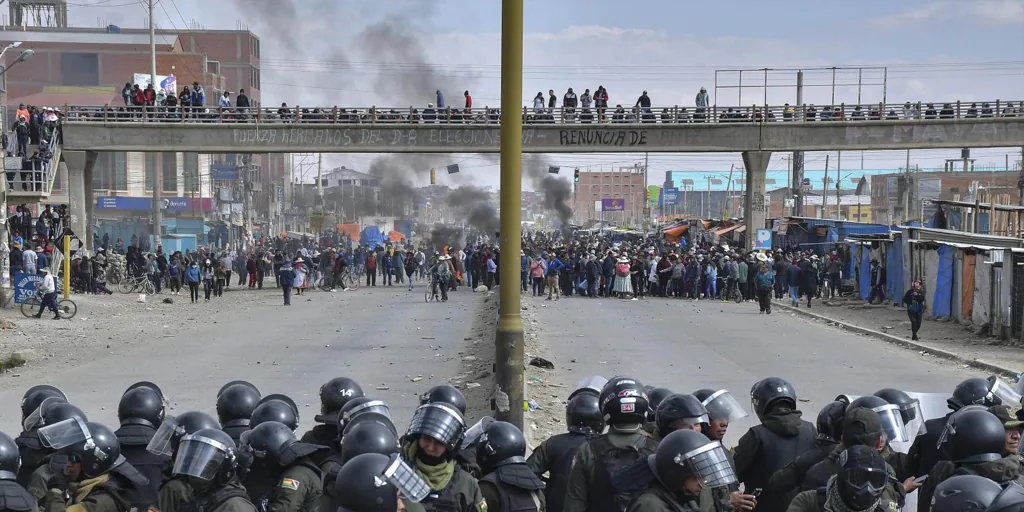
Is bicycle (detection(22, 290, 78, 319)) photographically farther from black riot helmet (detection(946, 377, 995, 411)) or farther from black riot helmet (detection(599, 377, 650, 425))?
black riot helmet (detection(946, 377, 995, 411))

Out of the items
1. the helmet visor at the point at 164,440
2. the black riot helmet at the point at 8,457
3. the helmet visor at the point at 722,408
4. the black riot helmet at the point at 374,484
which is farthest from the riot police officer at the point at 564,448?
the black riot helmet at the point at 8,457

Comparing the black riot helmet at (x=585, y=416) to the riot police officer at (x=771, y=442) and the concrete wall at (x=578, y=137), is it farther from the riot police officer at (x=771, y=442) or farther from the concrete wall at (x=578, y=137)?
the concrete wall at (x=578, y=137)

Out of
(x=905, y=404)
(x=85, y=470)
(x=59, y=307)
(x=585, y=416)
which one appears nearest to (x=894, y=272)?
(x=59, y=307)

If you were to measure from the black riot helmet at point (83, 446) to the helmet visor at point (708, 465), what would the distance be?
295cm

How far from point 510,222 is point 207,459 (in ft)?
16.3

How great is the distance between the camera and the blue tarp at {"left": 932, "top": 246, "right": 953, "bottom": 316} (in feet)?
83.7

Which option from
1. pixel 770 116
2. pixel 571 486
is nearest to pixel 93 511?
pixel 571 486

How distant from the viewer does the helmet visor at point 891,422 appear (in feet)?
19.0

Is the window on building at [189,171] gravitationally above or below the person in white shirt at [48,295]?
above

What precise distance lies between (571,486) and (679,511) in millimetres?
921

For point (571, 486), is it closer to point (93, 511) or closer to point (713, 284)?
point (93, 511)

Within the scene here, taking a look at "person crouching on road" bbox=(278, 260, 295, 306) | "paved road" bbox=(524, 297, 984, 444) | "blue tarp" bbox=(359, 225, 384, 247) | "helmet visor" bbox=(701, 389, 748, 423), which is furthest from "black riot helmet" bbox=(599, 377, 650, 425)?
"blue tarp" bbox=(359, 225, 384, 247)

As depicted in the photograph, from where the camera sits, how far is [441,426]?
15.6ft

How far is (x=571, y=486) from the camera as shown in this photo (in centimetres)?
522
